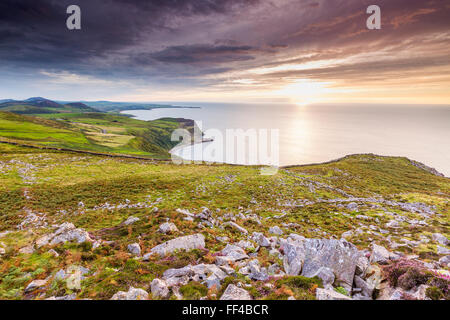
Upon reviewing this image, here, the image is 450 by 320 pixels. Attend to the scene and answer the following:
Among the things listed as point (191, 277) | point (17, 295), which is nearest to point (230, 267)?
point (191, 277)

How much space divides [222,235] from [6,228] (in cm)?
1781

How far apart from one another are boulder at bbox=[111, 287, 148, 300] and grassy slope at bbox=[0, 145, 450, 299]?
71cm

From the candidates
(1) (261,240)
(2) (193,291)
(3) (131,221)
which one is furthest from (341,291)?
(3) (131,221)

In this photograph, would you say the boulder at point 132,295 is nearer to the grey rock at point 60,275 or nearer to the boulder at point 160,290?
the boulder at point 160,290

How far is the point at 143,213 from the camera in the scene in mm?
18359

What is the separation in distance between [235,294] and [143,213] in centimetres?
1429

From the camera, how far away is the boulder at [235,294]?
689 cm

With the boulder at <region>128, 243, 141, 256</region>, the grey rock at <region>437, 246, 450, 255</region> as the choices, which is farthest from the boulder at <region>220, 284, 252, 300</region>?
the grey rock at <region>437, 246, 450, 255</region>

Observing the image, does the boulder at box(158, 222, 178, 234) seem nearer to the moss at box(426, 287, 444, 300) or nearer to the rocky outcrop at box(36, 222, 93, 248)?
the rocky outcrop at box(36, 222, 93, 248)

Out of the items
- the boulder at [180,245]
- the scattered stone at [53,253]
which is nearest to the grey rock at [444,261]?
the boulder at [180,245]

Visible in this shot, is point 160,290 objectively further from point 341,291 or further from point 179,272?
point 341,291

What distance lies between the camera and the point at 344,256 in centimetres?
848

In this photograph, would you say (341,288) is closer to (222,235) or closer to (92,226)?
(222,235)
